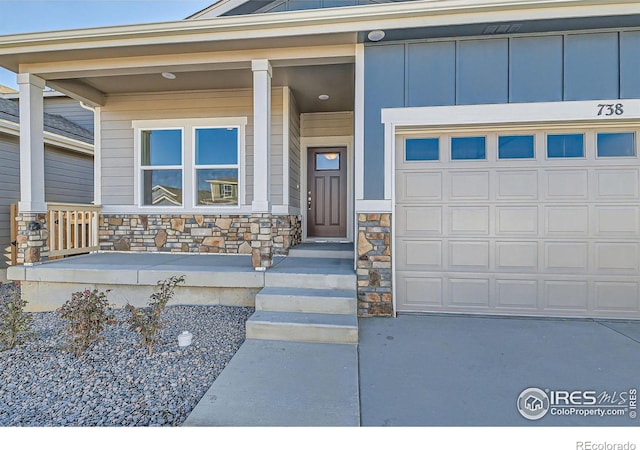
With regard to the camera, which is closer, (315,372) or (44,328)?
(315,372)

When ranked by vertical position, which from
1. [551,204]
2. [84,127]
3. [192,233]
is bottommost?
[192,233]

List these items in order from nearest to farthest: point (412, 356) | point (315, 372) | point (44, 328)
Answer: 1. point (315, 372)
2. point (412, 356)
3. point (44, 328)

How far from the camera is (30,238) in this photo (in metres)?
4.27

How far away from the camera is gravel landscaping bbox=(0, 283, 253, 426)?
1.99 metres

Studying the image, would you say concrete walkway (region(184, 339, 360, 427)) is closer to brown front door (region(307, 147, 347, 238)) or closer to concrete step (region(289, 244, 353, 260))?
concrete step (region(289, 244, 353, 260))

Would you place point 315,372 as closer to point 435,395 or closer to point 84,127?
point 435,395

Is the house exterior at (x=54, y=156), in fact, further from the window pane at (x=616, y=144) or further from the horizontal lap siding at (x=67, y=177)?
the window pane at (x=616, y=144)

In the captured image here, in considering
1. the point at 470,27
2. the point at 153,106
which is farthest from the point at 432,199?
the point at 153,106

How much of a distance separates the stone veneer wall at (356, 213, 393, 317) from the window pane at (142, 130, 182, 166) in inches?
149

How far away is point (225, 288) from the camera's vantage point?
390cm

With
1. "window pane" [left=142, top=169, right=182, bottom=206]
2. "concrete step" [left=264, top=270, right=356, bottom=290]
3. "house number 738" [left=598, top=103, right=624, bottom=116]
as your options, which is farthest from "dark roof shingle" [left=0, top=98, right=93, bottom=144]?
"house number 738" [left=598, top=103, right=624, bottom=116]

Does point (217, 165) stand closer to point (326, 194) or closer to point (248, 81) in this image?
point (248, 81)

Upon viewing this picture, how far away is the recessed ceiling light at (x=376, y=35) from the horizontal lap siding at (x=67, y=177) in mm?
7281
